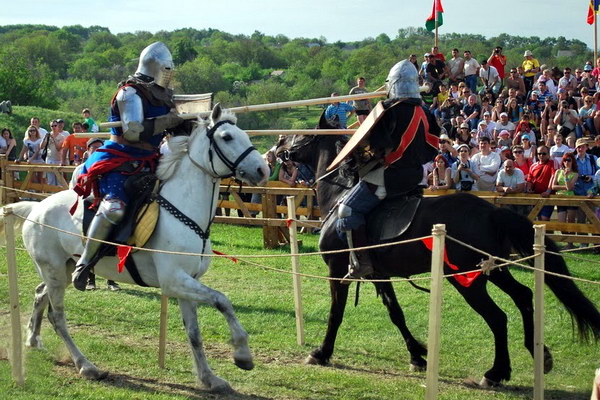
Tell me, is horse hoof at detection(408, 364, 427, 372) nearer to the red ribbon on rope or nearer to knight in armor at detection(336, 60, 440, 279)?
knight in armor at detection(336, 60, 440, 279)

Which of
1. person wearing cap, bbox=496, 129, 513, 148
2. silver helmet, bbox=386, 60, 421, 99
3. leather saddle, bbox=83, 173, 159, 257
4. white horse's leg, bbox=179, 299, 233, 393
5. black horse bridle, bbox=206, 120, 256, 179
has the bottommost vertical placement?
white horse's leg, bbox=179, 299, 233, 393

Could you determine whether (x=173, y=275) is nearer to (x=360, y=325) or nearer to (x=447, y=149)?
(x=360, y=325)

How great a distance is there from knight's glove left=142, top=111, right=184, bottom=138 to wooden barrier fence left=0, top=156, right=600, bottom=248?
2513 mm

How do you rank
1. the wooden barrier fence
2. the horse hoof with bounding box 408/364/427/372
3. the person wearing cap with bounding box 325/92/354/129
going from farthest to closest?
the wooden barrier fence < the person wearing cap with bounding box 325/92/354/129 < the horse hoof with bounding box 408/364/427/372

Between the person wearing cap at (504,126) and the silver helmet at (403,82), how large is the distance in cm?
903

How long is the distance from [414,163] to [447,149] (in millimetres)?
6926

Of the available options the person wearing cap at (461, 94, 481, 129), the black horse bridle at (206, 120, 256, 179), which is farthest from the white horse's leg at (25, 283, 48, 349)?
the person wearing cap at (461, 94, 481, 129)

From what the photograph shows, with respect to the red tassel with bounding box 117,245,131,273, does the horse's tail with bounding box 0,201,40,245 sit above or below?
above

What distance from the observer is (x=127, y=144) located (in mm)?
8312

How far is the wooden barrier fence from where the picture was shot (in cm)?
1379

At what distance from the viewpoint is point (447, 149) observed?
1559 cm

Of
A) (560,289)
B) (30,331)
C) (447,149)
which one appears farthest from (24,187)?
(560,289)

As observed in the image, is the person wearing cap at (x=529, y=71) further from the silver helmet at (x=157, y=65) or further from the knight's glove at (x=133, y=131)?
the knight's glove at (x=133, y=131)

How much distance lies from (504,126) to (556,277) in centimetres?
987
